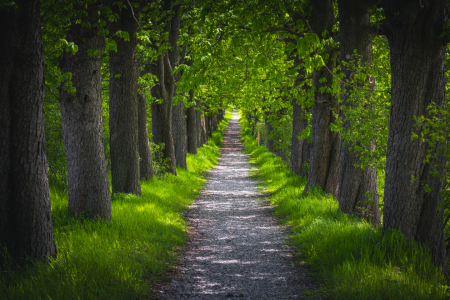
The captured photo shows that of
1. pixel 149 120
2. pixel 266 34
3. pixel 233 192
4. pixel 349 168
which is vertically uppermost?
pixel 266 34

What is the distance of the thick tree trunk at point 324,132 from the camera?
352 inches

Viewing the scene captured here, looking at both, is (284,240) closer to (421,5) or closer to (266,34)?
(421,5)

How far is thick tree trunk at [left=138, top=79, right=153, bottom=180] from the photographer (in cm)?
1092

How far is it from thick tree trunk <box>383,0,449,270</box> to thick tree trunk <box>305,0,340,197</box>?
3971 millimetres

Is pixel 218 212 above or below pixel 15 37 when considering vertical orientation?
below

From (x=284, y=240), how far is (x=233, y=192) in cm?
599

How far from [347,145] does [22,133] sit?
577 centimetres

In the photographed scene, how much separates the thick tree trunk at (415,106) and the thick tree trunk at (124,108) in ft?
19.4

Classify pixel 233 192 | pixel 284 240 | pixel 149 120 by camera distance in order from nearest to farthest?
pixel 284 240 < pixel 233 192 < pixel 149 120

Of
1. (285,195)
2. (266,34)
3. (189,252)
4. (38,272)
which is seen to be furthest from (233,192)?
(38,272)

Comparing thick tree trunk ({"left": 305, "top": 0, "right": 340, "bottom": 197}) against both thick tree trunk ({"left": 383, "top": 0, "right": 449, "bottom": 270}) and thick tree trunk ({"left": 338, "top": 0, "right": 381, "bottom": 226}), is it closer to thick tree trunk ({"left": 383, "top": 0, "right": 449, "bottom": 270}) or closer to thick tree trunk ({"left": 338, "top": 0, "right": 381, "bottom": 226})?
thick tree trunk ({"left": 338, "top": 0, "right": 381, "bottom": 226})

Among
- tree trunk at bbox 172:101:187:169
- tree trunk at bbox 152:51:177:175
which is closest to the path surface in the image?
tree trunk at bbox 152:51:177:175

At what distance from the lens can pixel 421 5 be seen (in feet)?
15.6

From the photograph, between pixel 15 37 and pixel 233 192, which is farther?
pixel 233 192
